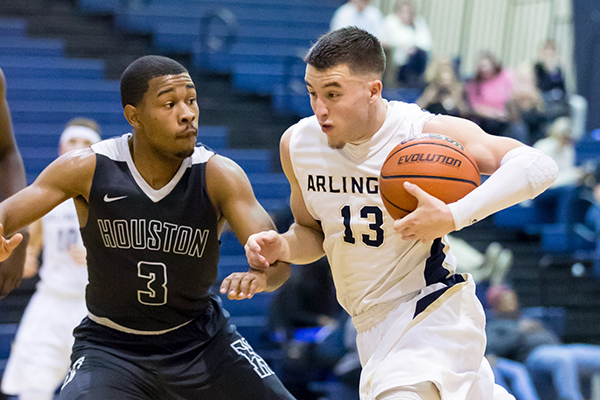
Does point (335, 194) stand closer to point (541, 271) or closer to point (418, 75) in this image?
point (541, 271)

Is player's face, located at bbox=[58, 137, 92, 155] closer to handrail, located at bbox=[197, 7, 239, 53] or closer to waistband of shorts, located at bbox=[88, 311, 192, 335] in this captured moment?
waistband of shorts, located at bbox=[88, 311, 192, 335]

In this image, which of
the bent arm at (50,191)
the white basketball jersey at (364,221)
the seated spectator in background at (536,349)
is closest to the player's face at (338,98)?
the white basketball jersey at (364,221)

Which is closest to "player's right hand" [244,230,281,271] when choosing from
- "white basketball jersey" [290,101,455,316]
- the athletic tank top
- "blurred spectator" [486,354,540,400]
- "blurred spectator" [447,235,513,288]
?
"white basketball jersey" [290,101,455,316]

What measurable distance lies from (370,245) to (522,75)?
8419 millimetres

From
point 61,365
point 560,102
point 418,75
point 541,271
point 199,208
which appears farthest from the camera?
point 418,75

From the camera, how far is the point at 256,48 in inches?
489

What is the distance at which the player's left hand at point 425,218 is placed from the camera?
2.77m

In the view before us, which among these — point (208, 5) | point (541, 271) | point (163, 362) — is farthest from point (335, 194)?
point (208, 5)

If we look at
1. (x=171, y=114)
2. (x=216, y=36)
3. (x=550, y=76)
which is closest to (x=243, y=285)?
(x=171, y=114)

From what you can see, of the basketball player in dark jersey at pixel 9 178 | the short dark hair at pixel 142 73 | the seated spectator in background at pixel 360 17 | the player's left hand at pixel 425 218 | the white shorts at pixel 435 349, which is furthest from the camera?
the seated spectator in background at pixel 360 17

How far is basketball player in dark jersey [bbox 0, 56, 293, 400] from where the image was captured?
3.32m

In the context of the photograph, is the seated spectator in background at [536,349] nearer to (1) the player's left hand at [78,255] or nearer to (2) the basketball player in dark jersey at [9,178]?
(1) the player's left hand at [78,255]

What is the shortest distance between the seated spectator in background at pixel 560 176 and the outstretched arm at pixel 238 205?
6623 millimetres

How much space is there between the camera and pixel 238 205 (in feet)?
11.0
